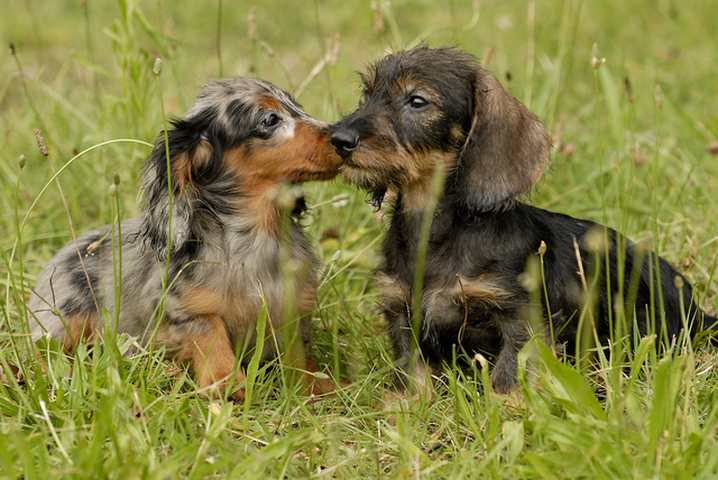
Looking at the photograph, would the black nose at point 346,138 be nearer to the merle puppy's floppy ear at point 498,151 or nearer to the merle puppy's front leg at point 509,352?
the merle puppy's floppy ear at point 498,151

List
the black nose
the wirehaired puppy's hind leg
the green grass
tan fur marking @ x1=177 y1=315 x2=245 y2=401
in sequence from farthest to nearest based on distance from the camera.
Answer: the wirehaired puppy's hind leg
tan fur marking @ x1=177 y1=315 x2=245 y2=401
the black nose
the green grass

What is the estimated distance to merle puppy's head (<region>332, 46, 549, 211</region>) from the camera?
3414mm

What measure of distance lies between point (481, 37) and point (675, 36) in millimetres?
1447

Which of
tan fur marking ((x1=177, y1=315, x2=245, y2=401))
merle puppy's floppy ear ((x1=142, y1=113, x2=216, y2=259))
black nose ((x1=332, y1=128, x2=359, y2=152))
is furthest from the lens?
merle puppy's floppy ear ((x1=142, y1=113, x2=216, y2=259))

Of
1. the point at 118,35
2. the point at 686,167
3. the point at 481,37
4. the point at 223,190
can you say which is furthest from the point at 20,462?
the point at 481,37

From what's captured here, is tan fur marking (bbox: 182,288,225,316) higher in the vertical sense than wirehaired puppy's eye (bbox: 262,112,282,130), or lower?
lower

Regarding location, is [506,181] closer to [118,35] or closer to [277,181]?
[277,181]

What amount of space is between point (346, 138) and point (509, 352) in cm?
91

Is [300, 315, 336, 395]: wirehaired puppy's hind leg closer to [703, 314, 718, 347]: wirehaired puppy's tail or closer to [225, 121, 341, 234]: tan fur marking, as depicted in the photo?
[225, 121, 341, 234]: tan fur marking

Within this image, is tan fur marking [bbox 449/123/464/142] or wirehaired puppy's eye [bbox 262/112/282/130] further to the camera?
wirehaired puppy's eye [bbox 262/112/282/130]

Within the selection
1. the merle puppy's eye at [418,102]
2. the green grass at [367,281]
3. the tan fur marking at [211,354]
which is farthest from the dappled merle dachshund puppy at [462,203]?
the tan fur marking at [211,354]

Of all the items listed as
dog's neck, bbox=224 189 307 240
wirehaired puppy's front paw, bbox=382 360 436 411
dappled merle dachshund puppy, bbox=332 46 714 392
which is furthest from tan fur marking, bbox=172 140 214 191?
wirehaired puppy's front paw, bbox=382 360 436 411

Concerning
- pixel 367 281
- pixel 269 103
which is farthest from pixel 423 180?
pixel 367 281

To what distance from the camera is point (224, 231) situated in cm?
385
